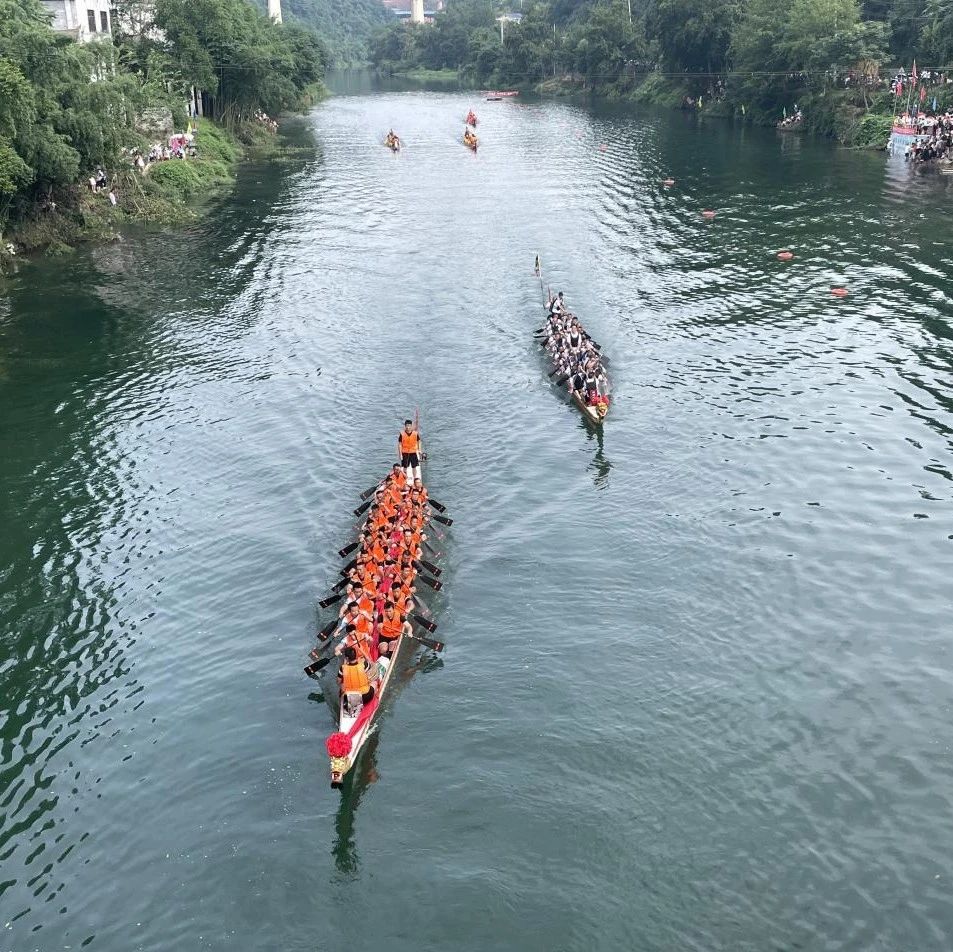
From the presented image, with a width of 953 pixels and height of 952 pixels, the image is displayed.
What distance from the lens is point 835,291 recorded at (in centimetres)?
5312

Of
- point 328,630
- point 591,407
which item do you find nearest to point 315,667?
point 328,630

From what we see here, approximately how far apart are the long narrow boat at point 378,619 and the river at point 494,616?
648 mm

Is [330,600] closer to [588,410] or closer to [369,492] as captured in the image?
[369,492]

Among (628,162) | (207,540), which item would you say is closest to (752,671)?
(207,540)

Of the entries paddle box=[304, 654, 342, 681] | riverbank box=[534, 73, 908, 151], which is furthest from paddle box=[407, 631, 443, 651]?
riverbank box=[534, 73, 908, 151]

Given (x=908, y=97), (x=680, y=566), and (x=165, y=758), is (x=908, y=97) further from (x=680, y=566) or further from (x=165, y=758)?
(x=165, y=758)

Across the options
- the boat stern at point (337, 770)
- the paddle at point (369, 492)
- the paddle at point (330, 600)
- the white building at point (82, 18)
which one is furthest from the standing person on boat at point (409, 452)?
the white building at point (82, 18)

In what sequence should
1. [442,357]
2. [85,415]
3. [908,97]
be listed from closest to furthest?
[85,415] → [442,357] → [908,97]

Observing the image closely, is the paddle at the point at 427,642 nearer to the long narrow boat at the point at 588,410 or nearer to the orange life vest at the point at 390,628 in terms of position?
the orange life vest at the point at 390,628

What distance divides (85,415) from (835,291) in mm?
37315

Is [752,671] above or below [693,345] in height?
below

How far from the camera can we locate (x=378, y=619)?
25484 mm

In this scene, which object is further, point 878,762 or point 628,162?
point 628,162

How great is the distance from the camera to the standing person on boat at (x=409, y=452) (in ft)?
109
